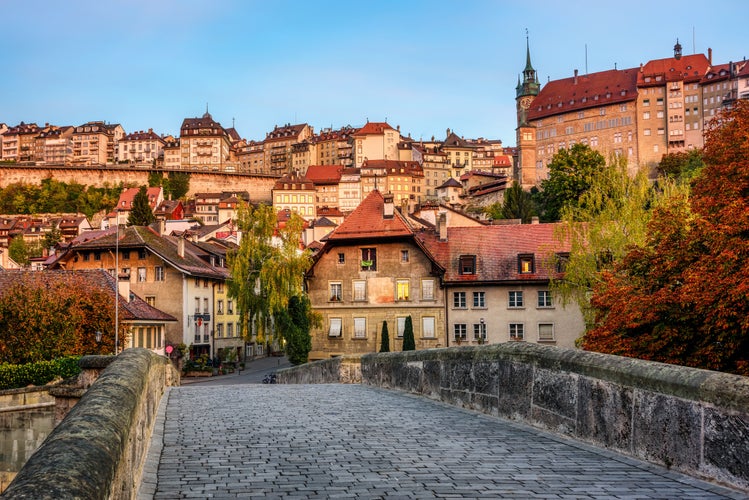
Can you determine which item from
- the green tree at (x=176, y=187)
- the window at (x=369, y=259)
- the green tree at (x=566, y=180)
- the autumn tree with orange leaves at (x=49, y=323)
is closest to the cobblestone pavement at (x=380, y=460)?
the autumn tree with orange leaves at (x=49, y=323)

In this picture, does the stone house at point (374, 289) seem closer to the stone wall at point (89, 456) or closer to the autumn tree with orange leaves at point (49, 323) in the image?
the autumn tree with orange leaves at point (49, 323)

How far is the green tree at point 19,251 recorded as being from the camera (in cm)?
15186

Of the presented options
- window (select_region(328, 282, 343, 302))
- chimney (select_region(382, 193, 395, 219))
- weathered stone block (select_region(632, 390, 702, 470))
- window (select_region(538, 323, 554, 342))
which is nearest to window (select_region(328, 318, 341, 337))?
window (select_region(328, 282, 343, 302))

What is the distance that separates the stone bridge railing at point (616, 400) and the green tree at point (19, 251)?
149m

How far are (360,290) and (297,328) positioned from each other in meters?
6.00

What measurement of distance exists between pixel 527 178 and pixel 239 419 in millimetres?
167676

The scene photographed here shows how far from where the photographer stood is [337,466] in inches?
336

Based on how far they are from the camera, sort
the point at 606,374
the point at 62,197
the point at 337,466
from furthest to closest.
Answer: the point at 62,197, the point at 606,374, the point at 337,466

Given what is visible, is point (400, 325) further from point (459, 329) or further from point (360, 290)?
point (459, 329)

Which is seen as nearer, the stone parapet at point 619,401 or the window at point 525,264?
the stone parapet at point 619,401

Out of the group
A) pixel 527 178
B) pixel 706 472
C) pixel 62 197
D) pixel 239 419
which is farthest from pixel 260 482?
pixel 62 197

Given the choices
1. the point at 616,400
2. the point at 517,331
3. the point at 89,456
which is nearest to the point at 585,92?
the point at 517,331

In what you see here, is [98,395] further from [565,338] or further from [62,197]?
[62,197]

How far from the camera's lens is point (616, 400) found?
29.8ft
